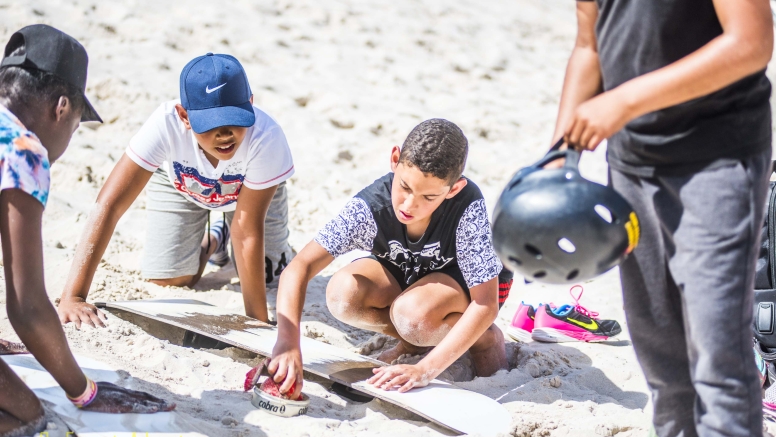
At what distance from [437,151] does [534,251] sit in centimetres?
95

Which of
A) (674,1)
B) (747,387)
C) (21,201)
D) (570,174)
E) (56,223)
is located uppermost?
(674,1)

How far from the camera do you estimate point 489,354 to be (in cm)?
275

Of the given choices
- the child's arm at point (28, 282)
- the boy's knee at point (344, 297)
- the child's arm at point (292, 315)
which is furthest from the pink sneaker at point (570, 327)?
the child's arm at point (28, 282)

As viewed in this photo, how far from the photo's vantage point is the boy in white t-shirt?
9.02 ft

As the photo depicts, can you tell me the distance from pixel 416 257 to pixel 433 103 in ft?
10.3

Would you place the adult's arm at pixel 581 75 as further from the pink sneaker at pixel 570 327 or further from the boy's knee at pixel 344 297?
the pink sneaker at pixel 570 327

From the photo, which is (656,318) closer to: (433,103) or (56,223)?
(56,223)

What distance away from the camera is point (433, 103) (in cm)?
567

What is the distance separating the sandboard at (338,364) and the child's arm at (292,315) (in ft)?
0.80

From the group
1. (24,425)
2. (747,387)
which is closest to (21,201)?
(24,425)

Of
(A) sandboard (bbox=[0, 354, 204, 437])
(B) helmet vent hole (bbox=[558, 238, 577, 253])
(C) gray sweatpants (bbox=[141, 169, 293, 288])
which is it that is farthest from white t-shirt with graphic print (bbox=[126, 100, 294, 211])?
(B) helmet vent hole (bbox=[558, 238, 577, 253])

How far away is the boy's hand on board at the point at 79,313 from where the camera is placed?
2676 millimetres

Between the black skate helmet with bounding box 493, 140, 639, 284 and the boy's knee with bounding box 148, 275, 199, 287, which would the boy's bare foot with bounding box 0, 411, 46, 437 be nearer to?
the black skate helmet with bounding box 493, 140, 639, 284

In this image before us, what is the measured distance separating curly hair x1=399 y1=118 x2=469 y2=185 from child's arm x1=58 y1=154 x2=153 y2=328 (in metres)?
1.20
